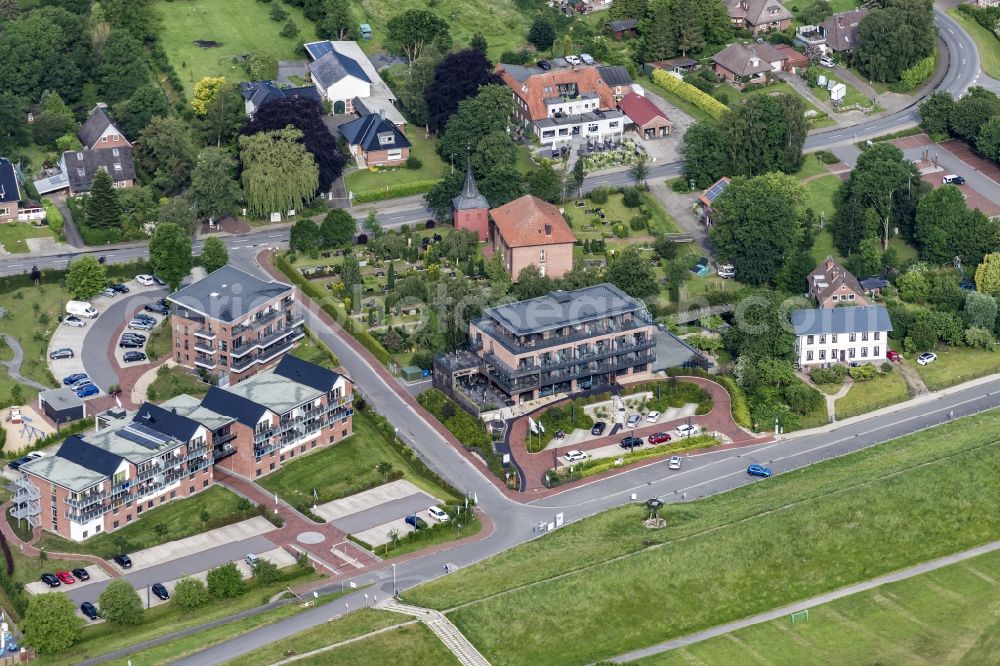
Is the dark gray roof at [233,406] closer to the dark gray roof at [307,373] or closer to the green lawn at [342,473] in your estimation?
the green lawn at [342,473]

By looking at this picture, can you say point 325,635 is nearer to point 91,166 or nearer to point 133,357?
point 133,357

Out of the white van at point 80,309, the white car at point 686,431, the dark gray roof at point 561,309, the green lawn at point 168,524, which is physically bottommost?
the white car at point 686,431

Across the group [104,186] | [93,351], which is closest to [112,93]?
[104,186]

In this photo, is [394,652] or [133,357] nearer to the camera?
[394,652]

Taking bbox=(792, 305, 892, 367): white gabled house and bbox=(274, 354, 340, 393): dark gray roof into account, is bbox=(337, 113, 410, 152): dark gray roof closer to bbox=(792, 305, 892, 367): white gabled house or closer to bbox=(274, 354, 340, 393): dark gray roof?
bbox=(274, 354, 340, 393): dark gray roof

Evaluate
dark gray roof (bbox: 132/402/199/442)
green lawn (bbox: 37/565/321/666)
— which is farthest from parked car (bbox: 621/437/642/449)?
dark gray roof (bbox: 132/402/199/442)

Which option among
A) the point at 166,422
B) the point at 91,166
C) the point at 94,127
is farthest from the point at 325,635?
the point at 94,127

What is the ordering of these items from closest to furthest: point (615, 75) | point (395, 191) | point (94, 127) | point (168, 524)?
1. point (168, 524)
2. point (395, 191)
3. point (94, 127)
4. point (615, 75)

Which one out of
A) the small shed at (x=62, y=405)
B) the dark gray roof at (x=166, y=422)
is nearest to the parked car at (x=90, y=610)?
the dark gray roof at (x=166, y=422)
